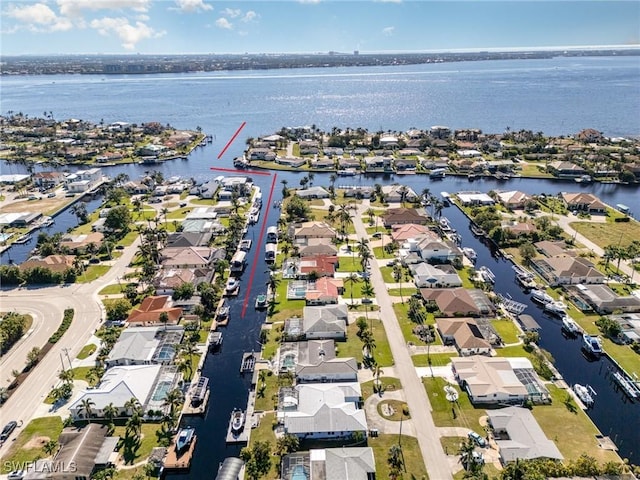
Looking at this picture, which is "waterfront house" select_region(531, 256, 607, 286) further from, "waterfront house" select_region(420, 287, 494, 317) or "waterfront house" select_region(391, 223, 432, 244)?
"waterfront house" select_region(391, 223, 432, 244)

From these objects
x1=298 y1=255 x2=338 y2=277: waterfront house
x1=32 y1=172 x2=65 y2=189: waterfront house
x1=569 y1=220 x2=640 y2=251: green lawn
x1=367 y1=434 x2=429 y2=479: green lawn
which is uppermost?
x1=32 y1=172 x2=65 y2=189: waterfront house

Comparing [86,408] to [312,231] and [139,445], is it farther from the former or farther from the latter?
[312,231]

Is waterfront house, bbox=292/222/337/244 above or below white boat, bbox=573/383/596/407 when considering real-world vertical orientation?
above

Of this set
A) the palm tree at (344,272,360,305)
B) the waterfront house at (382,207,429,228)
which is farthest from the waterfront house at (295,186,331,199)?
the palm tree at (344,272,360,305)

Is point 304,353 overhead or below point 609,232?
below

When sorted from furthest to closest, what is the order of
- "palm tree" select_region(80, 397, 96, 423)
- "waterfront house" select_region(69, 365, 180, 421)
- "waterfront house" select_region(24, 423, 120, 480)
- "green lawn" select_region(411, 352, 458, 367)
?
"green lawn" select_region(411, 352, 458, 367) → "waterfront house" select_region(69, 365, 180, 421) → "palm tree" select_region(80, 397, 96, 423) → "waterfront house" select_region(24, 423, 120, 480)

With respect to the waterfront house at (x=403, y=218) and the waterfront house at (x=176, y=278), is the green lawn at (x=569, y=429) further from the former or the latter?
the waterfront house at (x=176, y=278)

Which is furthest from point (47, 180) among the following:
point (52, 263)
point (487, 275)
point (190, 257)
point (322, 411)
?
point (487, 275)
